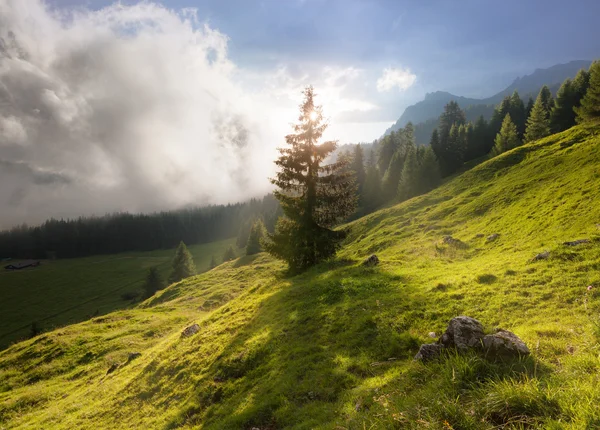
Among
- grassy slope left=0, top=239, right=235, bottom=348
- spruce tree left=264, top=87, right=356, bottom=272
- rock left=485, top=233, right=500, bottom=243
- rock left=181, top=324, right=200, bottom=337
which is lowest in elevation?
grassy slope left=0, top=239, right=235, bottom=348

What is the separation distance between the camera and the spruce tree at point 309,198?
85.5 ft

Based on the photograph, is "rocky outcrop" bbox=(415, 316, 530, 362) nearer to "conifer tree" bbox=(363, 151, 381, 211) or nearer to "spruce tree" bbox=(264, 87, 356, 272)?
"spruce tree" bbox=(264, 87, 356, 272)

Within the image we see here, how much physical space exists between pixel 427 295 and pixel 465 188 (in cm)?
4324

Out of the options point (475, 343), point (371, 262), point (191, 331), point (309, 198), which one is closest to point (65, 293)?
point (191, 331)

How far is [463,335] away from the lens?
696 centimetres

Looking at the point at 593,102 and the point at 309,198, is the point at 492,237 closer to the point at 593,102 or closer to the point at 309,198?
the point at 309,198

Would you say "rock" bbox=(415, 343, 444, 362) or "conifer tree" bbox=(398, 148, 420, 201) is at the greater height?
"conifer tree" bbox=(398, 148, 420, 201)

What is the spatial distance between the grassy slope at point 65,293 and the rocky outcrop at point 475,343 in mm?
99435

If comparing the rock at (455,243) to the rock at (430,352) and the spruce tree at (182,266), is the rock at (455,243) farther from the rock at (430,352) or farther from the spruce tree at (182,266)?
the spruce tree at (182,266)

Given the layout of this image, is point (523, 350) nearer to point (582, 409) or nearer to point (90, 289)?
point (582, 409)

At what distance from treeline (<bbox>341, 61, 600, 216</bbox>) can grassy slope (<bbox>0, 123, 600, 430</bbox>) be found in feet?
117

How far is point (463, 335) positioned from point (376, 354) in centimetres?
364

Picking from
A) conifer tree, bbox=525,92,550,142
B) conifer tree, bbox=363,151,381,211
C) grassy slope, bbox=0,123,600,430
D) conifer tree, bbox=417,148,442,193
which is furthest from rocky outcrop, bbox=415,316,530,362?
conifer tree, bbox=363,151,381,211

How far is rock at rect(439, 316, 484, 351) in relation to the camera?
6.73 m
